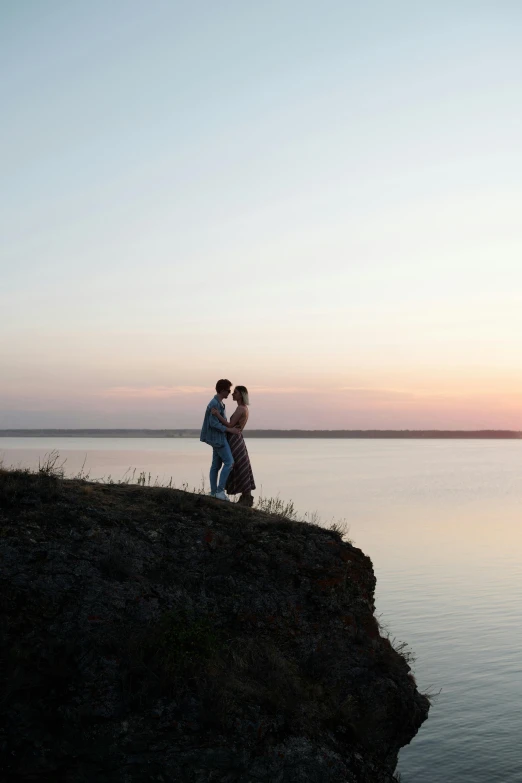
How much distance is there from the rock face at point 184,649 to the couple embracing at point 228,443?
2817 mm

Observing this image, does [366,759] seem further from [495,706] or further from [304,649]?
[495,706]

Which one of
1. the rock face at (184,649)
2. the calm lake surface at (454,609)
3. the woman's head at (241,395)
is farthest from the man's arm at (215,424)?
the calm lake surface at (454,609)

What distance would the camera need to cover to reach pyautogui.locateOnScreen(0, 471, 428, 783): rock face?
7.25m

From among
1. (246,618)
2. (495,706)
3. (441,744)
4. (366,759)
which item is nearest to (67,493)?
(246,618)

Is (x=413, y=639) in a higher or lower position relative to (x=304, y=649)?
lower

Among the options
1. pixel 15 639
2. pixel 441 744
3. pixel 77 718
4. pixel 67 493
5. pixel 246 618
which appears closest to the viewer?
pixel 77 718

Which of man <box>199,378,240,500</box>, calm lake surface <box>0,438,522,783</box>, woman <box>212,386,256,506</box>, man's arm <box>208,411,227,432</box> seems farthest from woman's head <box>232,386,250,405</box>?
calm lake surface <box>0,438,522,783</box>

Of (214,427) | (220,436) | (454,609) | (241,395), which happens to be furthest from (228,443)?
(454,609)

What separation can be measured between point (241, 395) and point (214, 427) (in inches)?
34.5

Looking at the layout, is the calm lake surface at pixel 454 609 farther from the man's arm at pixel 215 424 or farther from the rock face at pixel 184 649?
the man's arm at pixel 215 424

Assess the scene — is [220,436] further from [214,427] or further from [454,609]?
[454,609]

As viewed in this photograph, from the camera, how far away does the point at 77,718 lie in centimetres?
729

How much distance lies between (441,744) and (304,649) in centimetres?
429

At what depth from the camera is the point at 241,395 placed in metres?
14.9
